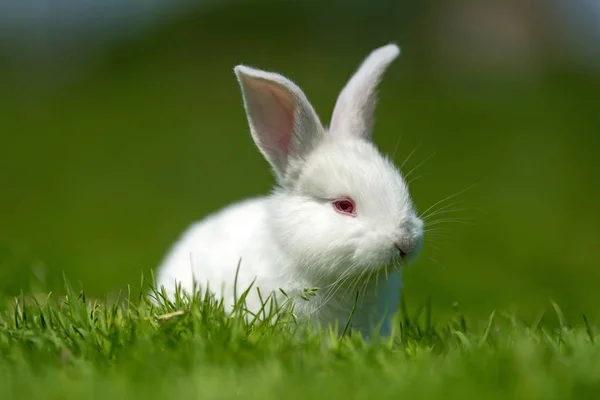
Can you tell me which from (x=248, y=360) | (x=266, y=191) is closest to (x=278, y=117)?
(x=248, y=360)

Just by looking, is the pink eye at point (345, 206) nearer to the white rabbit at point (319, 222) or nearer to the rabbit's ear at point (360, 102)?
the white rabbit at point (319, 222)

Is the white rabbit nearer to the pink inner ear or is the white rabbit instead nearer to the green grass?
the pink inner ear

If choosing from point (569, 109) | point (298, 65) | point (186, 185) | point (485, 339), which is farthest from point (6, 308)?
point (298, 65)

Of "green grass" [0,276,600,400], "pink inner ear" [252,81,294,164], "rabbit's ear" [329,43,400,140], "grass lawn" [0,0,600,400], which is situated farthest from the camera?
"rabbit's ear" [329,43,400,140]

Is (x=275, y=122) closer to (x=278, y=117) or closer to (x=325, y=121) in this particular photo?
(x=278, y=117)

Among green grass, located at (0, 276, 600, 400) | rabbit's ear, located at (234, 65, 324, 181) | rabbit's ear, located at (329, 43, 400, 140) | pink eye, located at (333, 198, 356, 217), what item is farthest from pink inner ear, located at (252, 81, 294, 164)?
green grass, located at (0, 276, 600, 400)

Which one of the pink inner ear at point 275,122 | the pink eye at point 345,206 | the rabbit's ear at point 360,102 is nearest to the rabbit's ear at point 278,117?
the pink inner ear at point 275,122

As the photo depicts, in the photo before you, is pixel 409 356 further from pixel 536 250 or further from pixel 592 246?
pixel 592 246
